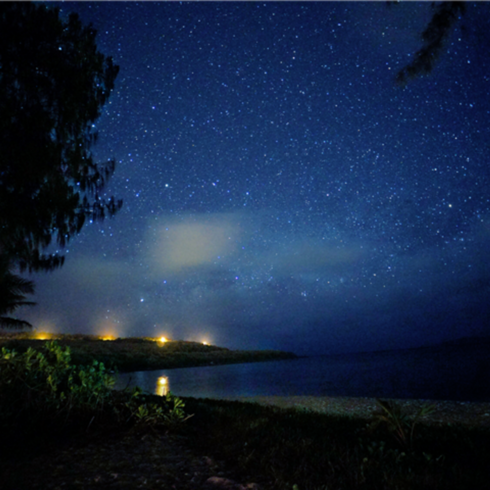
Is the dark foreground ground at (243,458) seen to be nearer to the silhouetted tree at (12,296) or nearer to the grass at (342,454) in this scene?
the grass at (342,454)

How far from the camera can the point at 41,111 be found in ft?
28.1

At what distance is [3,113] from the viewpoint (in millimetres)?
7953

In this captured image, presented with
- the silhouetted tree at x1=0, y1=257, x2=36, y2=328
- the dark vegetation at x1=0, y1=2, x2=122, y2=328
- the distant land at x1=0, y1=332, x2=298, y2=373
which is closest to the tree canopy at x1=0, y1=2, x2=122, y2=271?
the dark vegetation at x1=0, y1=2, x2=122, y2=328

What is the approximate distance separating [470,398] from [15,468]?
16963 mm

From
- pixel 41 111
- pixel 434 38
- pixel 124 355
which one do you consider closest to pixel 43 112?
pixel 41 111

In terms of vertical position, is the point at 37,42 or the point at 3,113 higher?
the point at 37,42

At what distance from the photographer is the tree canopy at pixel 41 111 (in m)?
8.21

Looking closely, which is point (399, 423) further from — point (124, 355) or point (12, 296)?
point (124, 355)

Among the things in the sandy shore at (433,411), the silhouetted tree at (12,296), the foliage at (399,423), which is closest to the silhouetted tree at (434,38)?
the foliage at (399,423)

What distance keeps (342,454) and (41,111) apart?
9.23 m

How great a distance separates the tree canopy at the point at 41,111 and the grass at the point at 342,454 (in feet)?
21.4

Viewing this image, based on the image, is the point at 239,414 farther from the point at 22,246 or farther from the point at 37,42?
the point at 37,42

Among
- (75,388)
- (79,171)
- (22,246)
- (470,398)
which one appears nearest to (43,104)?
(79,171)

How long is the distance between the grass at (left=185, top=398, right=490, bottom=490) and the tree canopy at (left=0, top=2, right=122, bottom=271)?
654cm
